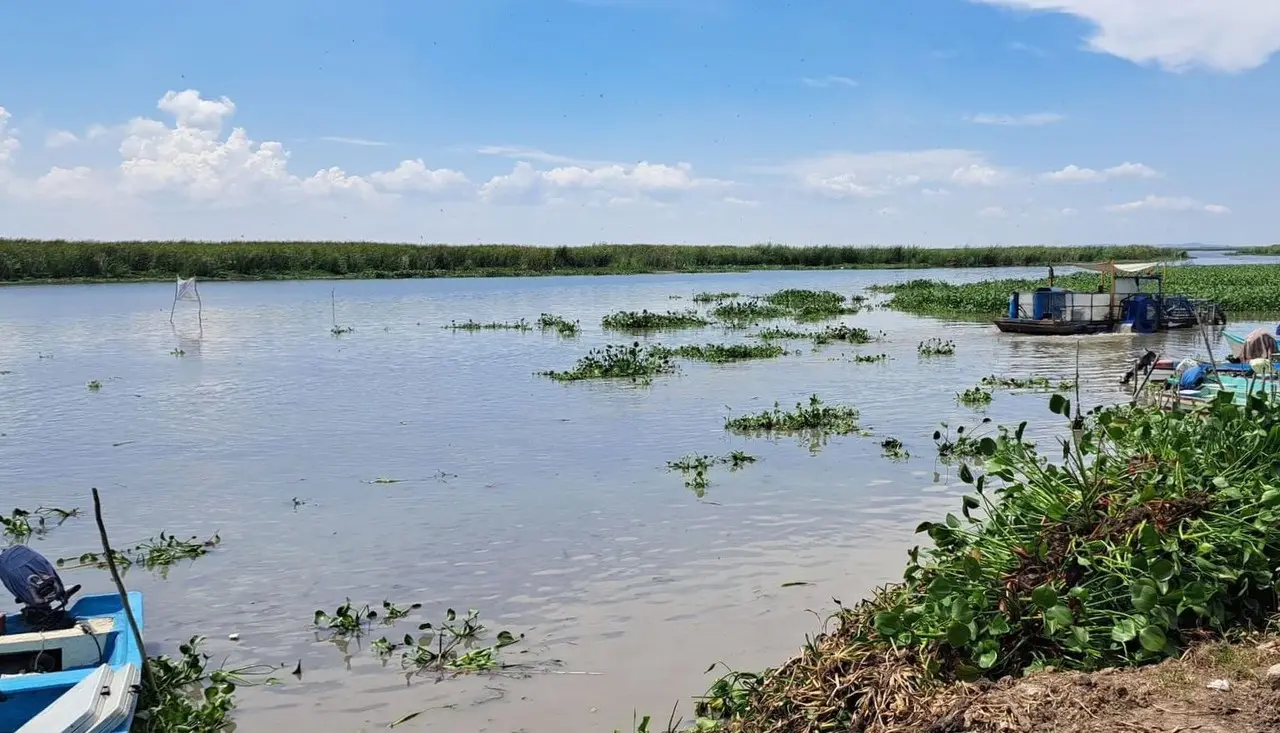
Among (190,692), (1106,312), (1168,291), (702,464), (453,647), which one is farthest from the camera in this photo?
(1168,291)

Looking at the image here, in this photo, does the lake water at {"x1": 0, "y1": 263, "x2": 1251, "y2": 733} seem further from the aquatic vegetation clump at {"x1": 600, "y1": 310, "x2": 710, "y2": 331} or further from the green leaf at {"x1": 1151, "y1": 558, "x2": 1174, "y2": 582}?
the aquatic vegetation clump at {"x1": 600, "y1": 310, "x2": 710, "y2": 331}

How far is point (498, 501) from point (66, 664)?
Answer: 5.65m

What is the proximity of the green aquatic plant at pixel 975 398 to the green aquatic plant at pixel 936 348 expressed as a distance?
7.08 meters

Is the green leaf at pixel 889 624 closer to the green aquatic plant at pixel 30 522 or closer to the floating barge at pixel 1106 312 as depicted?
the green aquatic plant at pixel 30 522

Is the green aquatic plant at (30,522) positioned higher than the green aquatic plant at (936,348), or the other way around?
the green aquatic plant at (936,348)

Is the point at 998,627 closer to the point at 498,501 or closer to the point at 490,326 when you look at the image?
the point at 498,501

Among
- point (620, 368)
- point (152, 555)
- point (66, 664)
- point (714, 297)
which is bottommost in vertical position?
point (152, 555)

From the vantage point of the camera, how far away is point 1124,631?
173 inches

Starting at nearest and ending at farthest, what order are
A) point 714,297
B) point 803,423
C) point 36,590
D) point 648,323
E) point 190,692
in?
1. point 36,590
2. point 190,692
3. point 803,423
4. point 648,323
5. point 714,297

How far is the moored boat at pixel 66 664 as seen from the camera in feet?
16.8

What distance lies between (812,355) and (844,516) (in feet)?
51.5

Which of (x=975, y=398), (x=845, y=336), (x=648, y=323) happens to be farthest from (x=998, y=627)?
(x=648, y=323)

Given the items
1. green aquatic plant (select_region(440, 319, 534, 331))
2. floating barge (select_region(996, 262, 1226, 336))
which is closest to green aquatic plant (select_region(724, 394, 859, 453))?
floating barge (select_region(996, 262, 1226, 336))

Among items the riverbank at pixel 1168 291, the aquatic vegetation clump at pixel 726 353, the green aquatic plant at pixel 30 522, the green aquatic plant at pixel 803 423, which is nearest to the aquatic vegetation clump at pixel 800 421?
the green aquatic plant at pixel 803 423
